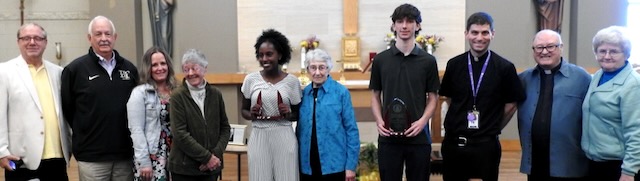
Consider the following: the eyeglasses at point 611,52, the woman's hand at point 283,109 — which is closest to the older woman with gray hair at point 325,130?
the woman's hand at point 283,109

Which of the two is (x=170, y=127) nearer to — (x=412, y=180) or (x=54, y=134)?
(x=54, y=134)

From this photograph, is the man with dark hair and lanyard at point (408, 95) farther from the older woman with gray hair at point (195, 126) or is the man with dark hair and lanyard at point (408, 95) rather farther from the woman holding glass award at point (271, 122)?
the older woman with gray hair at point (195, 126)

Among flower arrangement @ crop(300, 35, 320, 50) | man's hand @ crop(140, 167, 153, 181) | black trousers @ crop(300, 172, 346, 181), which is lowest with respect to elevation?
black trousers @ crop(300, 172, 346, 181)

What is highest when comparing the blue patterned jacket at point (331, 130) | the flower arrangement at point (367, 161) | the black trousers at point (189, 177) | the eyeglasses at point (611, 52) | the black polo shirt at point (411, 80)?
the eyeglasses at point (611, 52)

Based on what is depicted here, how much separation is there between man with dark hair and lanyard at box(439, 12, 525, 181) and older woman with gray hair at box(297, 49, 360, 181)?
1.75 ft

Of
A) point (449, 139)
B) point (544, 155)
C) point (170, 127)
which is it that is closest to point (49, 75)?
point (170, 127)

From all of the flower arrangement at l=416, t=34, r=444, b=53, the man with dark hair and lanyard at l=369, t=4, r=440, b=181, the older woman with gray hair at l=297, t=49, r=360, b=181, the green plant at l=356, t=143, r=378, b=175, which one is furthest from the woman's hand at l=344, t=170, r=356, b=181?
the flower arrangement at l=416, t=34, r=444, b=53

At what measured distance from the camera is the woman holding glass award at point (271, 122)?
3.23 metres

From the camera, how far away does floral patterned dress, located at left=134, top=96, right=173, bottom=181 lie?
3133mm

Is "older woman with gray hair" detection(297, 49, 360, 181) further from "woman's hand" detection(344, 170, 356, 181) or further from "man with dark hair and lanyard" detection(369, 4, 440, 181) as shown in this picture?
"man with dark hair and lanyard" detection(369, 4, 440, 181)

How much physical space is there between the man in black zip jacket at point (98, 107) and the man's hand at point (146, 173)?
192 millimetres

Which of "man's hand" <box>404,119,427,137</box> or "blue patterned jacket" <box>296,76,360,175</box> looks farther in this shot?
"blue patterned jacket" <box>296,76,360,175</box>

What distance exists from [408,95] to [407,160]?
351 millimetres

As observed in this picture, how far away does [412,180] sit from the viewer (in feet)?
10.3
